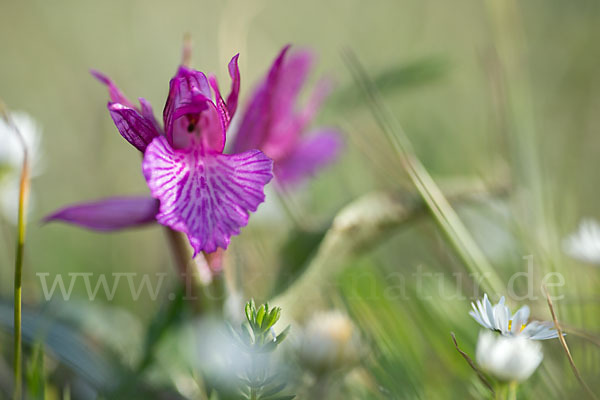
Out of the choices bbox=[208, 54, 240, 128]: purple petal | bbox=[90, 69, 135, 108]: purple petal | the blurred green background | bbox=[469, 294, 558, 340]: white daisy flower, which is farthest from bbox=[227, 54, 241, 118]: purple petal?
bbox=[469, 294, 558, 340]: white daisy flower

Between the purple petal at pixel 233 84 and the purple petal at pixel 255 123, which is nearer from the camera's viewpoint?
the purple petal at pixel 233 84

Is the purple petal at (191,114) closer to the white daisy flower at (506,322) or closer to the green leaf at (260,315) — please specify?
the green leaf at (260,315)

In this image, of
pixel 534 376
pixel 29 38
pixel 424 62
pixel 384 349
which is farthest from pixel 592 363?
pixel 29 38

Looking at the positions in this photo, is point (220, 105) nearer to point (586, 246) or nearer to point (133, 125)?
point (133, 125)

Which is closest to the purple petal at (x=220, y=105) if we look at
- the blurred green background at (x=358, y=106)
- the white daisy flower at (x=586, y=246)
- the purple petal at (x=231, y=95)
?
the purple petal at (x=231, y=95)

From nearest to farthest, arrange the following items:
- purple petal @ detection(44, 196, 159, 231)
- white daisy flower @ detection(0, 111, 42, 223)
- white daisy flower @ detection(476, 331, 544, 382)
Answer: white daisy flower @ detection(476, 331, 544, 382)
purple petal @ detection(44, 196, 159, 231)
white daisy flower @ detection(0, 111, 42, 223)

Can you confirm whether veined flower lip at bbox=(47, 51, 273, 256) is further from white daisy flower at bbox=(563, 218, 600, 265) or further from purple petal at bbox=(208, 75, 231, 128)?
white daisy flower at bbox=(563, 218, 600, 265)

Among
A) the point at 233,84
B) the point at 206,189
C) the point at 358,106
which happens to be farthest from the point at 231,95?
the point at 358,106
